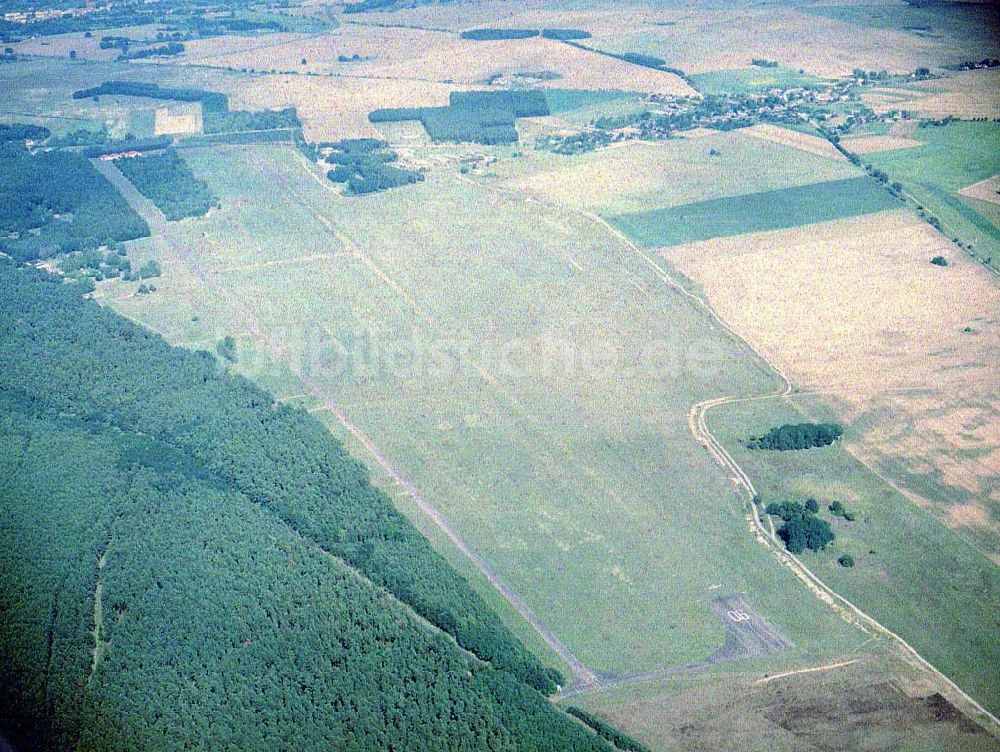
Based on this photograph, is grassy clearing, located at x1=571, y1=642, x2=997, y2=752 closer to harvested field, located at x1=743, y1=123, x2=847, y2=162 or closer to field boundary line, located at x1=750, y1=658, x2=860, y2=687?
field boundary line, located at x1=750, y1=658, x2=860, y2=687

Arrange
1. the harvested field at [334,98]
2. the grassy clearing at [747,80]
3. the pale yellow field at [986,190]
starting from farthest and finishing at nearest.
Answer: the grassy clearing at [747,80], the harvested field at [334,98], the pale yellow field at [986,190]

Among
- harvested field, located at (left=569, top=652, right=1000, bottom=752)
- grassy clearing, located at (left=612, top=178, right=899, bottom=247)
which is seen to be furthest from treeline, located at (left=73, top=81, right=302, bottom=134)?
harvested field, located at (left=569, top=652, right=1000, bottom=752)

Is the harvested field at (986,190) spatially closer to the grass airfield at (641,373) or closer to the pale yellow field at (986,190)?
the pale yellow field at (986,190)

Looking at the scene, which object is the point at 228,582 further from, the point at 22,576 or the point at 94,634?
the point at 22,576

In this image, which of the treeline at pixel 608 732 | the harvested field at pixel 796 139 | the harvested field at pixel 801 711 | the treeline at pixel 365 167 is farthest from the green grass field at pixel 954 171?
the treeline at pixel 608 732

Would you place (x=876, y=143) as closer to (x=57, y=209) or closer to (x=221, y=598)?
(x=57, y=209)

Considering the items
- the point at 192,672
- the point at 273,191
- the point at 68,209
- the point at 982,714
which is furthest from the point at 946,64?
the point at 192,672

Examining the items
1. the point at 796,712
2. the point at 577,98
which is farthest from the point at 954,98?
the point at 796,712
